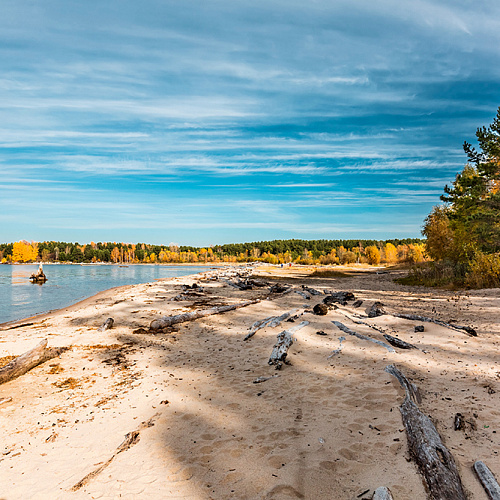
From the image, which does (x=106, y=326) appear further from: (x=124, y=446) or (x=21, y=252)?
(x=21, y=252)

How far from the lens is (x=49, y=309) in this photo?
71.1 ft

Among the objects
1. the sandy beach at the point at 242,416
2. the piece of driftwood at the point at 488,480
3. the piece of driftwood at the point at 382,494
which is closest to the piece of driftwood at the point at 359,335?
the sandy beach at the point at 242,416

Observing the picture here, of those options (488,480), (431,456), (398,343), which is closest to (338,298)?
(398,343)

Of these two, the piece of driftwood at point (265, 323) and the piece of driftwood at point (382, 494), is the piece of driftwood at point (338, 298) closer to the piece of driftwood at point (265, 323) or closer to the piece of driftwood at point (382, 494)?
the piece of driftwood at point (265, 323)

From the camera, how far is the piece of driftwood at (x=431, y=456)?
314 cm

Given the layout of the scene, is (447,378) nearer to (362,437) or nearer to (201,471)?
(362,437)

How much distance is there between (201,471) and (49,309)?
2255 cm

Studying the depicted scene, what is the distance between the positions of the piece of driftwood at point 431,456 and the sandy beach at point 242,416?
123mm

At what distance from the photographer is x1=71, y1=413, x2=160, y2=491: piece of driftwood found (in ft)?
12.9

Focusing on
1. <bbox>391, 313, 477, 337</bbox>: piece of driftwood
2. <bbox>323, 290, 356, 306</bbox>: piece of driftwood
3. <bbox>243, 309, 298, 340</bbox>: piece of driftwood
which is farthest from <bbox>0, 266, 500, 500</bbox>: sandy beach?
<bbox>323, 290, 356, 306</bbox>: piece of driftwood

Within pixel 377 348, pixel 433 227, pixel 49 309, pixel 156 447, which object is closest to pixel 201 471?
pixel 156 447

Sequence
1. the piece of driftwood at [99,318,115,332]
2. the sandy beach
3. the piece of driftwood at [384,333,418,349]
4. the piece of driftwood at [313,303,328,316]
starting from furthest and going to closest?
the piece of driftwood at [313,303,328,316] < the piece of driftwood at [99,318,115,332] < the piece of driftwood at [384,333,418,349] < the sandy beach

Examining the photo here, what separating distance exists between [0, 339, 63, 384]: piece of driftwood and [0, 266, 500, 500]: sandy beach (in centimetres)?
24

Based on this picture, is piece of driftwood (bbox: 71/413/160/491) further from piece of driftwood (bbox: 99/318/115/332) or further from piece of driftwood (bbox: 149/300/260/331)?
piece of driftwood (bbox: 99/318/115/332)
